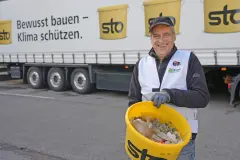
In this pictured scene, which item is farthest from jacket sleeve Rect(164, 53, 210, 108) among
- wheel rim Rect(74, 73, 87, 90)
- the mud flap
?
wheel rim Rect(74, 73, 87, 90)

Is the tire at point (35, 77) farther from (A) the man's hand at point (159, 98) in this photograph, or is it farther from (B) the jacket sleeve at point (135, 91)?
(A) the man's hand at point (159, 98)

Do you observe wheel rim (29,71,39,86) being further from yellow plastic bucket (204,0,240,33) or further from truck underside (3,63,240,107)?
yellow plastic bucket (204,0,240,33)

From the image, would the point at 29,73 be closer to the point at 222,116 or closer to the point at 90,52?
the point at 90,52

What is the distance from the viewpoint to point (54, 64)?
12.9 metres

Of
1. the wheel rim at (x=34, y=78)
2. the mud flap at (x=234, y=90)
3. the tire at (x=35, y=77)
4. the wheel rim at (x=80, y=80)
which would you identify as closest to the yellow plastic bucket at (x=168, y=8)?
the mud flap at (x=234, y=90)

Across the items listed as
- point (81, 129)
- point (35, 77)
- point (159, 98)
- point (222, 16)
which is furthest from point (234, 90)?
point (35, 77)

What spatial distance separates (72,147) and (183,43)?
191 inches

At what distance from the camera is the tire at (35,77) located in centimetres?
1362

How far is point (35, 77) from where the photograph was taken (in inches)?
545

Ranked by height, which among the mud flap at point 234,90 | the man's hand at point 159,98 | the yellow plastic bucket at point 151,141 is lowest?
the mud flap at point 234,90

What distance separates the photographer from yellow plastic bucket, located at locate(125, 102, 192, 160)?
2.07 meters

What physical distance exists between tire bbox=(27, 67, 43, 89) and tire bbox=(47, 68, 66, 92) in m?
0.53

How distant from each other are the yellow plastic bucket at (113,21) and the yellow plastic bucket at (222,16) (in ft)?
8.69

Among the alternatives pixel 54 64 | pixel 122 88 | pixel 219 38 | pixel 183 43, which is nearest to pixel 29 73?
pixel 54 64
